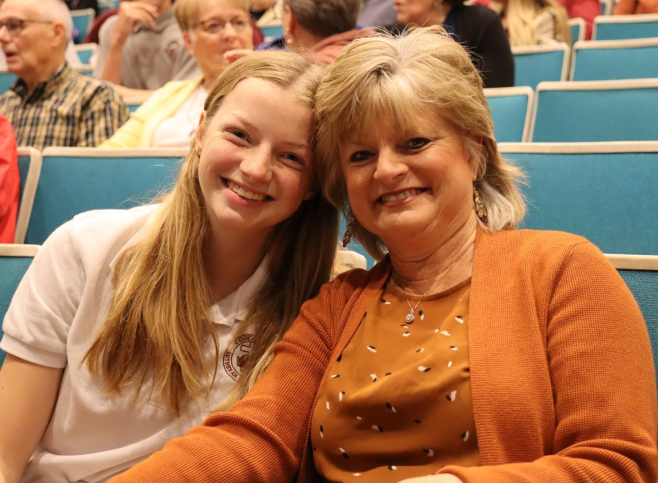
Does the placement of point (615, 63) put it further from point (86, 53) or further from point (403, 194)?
point (86, 53)

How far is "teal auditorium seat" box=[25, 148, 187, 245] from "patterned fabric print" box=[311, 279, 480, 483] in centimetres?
97

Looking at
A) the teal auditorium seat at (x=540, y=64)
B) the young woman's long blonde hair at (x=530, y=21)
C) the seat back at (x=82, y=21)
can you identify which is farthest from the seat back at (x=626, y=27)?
the seat back at (x=82, y=21)

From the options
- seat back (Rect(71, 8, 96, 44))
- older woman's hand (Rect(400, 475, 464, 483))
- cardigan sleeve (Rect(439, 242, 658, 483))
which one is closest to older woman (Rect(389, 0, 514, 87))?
cardigan sleeve (Rect(439, 242, 658, 483))

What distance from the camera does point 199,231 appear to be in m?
1.31

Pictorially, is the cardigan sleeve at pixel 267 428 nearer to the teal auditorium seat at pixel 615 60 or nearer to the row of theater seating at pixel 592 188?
the row of theater seating at pixel 592 188

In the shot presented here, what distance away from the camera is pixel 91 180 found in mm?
2010

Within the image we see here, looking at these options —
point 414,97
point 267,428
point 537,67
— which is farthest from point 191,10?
point 267,428

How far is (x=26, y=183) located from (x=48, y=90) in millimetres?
872

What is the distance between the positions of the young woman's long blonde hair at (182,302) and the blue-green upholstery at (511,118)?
38.8 inches

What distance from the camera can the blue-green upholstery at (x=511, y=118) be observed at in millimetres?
2139

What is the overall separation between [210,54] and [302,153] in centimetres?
155

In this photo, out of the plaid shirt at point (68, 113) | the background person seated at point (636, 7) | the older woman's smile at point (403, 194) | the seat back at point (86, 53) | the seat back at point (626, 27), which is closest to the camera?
the older woman's smile at point (403, 194)

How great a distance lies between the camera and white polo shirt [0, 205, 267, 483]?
1.28 metres

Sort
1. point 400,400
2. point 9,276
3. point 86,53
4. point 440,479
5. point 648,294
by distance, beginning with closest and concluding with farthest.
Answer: point 440,479 < point 400,400 < point 648,294 < point 9,276 < point 86,53
